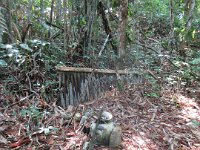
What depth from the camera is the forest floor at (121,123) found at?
2.45 m

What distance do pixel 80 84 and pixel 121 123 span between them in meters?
0.92

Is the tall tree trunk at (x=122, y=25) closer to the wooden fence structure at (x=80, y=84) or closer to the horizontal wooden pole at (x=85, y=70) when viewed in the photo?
the horizontal wooden pole at (x=85, y=70)

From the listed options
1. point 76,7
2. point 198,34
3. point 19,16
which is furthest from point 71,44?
point 198,34

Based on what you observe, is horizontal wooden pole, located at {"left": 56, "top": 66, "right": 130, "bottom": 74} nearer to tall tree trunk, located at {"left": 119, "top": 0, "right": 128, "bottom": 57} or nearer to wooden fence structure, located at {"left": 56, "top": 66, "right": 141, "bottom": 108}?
wooden fence structure, located at {"left": 56, "top": 66, "right": 141, "bottom": 108}

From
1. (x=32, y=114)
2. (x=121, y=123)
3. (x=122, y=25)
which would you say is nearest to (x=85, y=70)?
(x=121, y=123)

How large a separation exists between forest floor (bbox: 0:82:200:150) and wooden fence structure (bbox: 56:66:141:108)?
0.15m

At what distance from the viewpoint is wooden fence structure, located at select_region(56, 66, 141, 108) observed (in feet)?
11.2

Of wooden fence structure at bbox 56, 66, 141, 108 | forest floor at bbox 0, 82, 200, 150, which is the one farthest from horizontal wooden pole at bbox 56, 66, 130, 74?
forest floor at bbox 0, 82, 200, 150

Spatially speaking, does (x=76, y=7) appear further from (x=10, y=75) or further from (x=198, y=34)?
(x=198, y=34)

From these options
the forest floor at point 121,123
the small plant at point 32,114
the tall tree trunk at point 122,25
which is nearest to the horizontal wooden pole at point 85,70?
the forest floor at point 121,123

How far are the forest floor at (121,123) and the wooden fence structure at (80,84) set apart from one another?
0.15 meters

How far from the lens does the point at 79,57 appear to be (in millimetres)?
4223

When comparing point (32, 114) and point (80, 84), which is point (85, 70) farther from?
point (32, 114)

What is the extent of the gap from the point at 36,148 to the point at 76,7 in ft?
9.13
